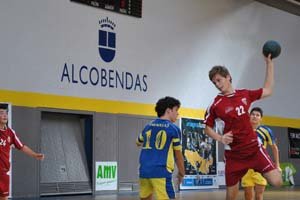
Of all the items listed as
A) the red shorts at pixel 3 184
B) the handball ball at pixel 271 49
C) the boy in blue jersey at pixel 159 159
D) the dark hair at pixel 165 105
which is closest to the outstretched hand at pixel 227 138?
the boy in blue jersey at pixel 159 159

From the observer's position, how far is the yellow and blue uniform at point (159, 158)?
21.7 ft

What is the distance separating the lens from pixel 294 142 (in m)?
23.7

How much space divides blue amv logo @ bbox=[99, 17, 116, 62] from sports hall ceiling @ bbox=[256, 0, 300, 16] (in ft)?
28.3

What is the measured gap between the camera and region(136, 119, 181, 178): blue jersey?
21.7 feet

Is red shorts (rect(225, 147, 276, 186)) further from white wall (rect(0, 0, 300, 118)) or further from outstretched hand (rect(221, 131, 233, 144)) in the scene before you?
white wall (rect(0, 0, 300, 118))

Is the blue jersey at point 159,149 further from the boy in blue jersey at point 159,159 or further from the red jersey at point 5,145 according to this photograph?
the red jersey at point 5,145

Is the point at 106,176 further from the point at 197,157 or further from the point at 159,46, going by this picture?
the point at 159,46

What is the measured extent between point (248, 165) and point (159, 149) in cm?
113

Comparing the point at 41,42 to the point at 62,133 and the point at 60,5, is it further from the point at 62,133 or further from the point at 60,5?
the point at 62,133

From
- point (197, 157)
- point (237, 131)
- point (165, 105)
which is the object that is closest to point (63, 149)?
point (197, 157)

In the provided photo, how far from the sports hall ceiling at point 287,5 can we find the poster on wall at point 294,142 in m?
5.26

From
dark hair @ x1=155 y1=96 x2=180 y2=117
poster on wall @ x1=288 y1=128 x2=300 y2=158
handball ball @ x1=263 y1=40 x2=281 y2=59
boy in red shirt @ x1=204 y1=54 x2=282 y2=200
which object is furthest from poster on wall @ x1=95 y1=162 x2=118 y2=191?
poster on wall @ x1=288 y1=128 x2=300 y2=158

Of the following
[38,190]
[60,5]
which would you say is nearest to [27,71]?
[60,5]

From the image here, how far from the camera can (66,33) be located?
15.1 metres
